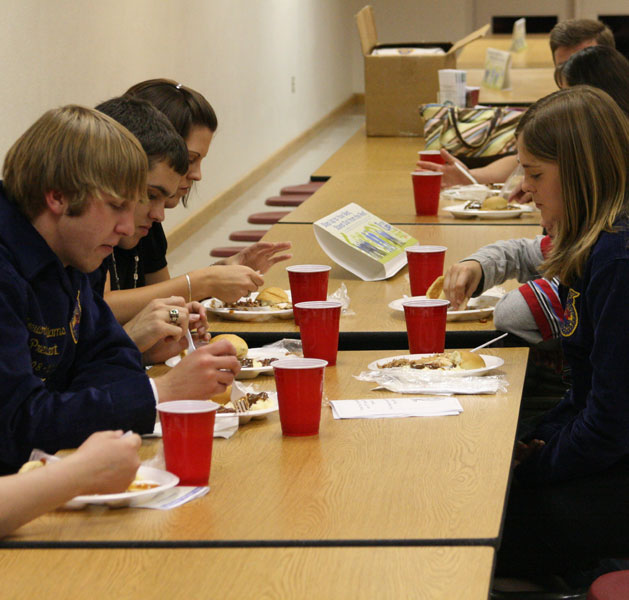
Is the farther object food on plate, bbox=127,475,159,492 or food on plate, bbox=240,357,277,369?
food on plate, bbox=240,357,277,369

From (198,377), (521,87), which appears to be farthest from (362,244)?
(521,87)

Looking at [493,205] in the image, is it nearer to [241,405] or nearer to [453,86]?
[453,86]

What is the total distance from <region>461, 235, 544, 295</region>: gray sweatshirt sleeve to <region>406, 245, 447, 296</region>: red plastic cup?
2.8 inches

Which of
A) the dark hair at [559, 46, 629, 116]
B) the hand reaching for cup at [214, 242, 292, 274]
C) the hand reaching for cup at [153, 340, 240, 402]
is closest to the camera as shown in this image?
the hand reaching for cup at [153, 340, 240, 402]

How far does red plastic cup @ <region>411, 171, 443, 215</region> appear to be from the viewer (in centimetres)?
355

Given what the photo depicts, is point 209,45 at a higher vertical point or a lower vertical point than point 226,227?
higher

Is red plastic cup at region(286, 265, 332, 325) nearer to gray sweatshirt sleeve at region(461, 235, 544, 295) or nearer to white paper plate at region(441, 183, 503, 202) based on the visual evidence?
gray sweatshirt sleeve at region(461, 235, 544, 295)

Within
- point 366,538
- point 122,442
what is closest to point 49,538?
point 122,442

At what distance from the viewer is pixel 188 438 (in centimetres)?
132

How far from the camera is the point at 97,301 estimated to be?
181cm

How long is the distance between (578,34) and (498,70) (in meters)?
1.90

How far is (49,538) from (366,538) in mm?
368

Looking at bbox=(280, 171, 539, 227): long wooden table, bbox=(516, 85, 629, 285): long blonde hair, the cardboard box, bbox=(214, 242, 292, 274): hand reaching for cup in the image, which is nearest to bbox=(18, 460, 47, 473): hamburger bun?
bbox=(516, 85, 629, 285): long blonde hair

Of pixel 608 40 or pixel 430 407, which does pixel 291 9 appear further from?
pixel 430 407
